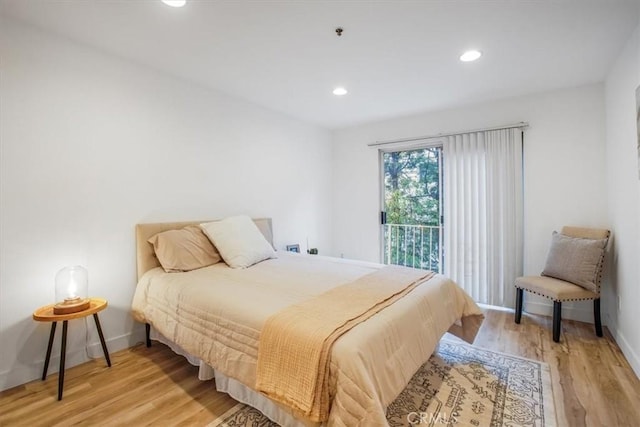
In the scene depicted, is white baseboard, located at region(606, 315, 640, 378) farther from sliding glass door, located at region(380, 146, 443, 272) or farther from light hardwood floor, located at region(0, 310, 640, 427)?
sliding glass door, located at region(380, 146, 443, 272)

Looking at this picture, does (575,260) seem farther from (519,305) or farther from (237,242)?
(237,242)

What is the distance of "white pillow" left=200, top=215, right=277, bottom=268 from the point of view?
2699 millimetres

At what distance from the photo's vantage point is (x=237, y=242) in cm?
280

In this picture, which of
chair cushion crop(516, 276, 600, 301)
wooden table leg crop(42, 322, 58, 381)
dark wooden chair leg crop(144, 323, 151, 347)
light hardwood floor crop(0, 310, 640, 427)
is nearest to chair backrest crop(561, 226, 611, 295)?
chair cushion crop(516, 276, 600, 301)

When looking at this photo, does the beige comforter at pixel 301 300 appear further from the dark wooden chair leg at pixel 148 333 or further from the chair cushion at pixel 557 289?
the chair cushion at pixel 557 289

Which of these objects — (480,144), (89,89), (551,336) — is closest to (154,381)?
(89,89)

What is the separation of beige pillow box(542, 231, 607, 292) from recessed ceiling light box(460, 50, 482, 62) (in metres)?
1.95

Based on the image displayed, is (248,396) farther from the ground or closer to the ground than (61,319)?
closer to the ground

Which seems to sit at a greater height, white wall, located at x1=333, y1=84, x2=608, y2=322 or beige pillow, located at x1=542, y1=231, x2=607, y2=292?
white wall, located at x1=333, y1=84, x2=608, y2=322

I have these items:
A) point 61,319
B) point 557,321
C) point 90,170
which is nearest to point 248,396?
point 61,319

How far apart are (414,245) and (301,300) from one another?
298cm

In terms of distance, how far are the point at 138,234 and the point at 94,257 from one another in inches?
13.5

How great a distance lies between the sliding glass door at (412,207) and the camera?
13.5 feet

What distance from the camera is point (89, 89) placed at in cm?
234
